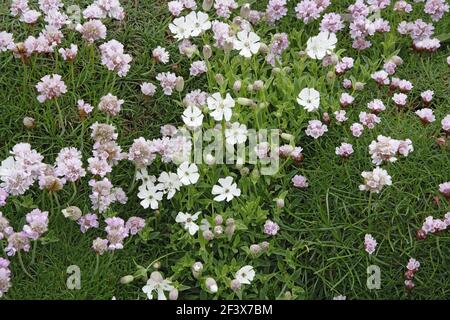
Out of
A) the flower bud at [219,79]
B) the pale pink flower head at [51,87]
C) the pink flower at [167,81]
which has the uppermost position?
the pink flower at [167,81]

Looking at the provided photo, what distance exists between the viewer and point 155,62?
3162 mm

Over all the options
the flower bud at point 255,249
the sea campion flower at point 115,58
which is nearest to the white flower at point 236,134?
the flower bud at point 255,249

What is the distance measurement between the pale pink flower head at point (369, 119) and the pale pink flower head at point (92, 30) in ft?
3.55

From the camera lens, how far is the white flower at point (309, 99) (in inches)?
113

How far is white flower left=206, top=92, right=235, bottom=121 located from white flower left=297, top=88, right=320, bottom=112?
28 centimetres

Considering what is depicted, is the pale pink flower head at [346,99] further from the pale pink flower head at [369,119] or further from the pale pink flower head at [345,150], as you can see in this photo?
the pale pink flower head at [345,150]

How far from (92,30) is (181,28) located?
14.9 inches

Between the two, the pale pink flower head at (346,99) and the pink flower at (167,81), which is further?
the pink flower at (167,81)

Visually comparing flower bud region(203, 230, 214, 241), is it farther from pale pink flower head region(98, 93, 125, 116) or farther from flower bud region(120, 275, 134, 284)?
pale pink flower head region(98, 93, 125, 116)

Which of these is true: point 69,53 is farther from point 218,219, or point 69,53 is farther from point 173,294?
point 173,294

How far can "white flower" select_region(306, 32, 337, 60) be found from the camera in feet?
10.0

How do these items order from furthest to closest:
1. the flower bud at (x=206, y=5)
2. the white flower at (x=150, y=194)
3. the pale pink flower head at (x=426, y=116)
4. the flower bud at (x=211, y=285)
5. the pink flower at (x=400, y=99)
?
1. the flower bud at (x=206, y=5)
2. the pink flower at (x=400, y=99)
3. the pale pink flower head at (x=426, y=116)
4. the white flower at (x=150, y=194)
5. the flower bud at (x=211, y=285)

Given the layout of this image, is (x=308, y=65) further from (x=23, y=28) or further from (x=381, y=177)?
(x=23, y=28)

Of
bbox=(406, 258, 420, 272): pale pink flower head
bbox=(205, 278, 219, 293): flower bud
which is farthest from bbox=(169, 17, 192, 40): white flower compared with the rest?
bbox=(406, 258, 420, 272): pale pink flower head
